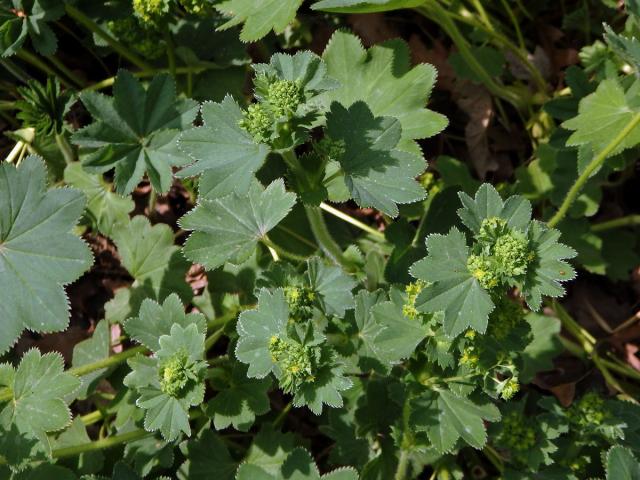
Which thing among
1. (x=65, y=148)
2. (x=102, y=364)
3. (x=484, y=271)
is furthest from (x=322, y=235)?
(x=65, y=148)

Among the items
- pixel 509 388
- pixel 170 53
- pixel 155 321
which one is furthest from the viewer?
pixel 170 53

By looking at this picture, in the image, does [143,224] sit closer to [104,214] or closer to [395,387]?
[104,214]

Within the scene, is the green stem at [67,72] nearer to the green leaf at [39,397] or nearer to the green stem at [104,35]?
the green stem at [104,35]

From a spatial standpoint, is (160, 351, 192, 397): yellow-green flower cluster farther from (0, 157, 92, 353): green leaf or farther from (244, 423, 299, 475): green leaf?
(244, 423, 299, 475): green leaf

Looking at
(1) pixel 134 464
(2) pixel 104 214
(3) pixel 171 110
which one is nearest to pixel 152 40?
(3) pixel 171 110

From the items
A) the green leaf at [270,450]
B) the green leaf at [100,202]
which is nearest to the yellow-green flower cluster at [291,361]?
the green leaf at [270,450]

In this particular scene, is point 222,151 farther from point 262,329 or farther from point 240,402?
point 240,402
